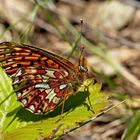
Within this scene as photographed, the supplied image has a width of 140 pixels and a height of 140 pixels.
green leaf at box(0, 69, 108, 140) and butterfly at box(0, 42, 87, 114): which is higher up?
butterfly at box(0, 42, 87, 114)

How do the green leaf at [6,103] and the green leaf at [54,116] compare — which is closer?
the green leaf at [54,116]

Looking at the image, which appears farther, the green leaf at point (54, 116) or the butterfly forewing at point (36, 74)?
the butterfly forewing at point (36, 74)

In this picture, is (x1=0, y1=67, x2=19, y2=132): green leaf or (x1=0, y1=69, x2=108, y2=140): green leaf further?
(x1=0, y1=67, x2=19, y2=132): green leaf

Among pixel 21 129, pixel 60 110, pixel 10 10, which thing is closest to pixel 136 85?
pixel 10 10

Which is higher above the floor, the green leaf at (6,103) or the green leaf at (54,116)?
the green leaf at (6,103)

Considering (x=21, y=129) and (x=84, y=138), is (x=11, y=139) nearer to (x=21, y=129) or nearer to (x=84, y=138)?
(x=21, y=129)
